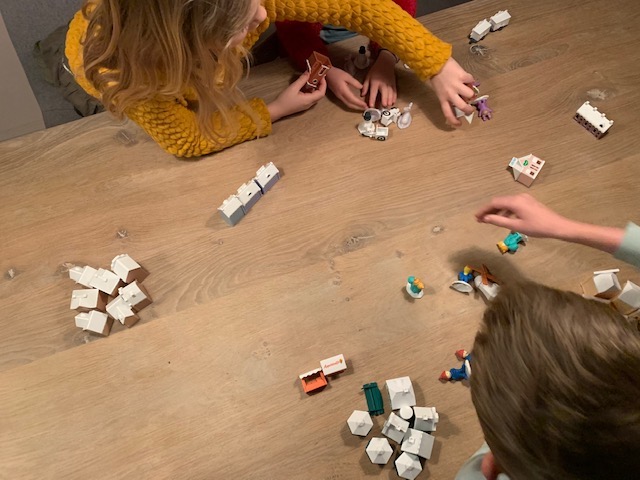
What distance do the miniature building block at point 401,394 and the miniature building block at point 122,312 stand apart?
398mm

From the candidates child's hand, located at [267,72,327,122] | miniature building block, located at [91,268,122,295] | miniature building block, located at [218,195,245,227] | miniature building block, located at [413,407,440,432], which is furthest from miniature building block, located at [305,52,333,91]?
miniature building block, located at [413,407,440,432]

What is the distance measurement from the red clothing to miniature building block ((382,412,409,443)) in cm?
64

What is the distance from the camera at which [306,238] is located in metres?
0.86

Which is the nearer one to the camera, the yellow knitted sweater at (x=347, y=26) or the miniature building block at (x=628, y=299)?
the miniature building block at (x=628, y=299)

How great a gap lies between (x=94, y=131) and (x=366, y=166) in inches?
19.1

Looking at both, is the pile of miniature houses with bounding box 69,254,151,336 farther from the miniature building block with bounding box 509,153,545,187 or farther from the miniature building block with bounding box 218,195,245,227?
the miniature building block with bounding box 509,153,545,187

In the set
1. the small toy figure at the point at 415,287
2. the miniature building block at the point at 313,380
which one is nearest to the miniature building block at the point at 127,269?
the miniature building block at the point at 313,380

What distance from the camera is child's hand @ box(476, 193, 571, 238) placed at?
77 cm

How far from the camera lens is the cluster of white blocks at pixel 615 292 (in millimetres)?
774

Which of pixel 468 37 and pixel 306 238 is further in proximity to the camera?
pixel 468 37

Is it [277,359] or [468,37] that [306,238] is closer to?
[277,359]

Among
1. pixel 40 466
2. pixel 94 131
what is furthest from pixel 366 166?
pixel 40 466

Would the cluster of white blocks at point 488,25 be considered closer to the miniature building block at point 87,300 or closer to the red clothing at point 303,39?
the red clothing at point 303,39

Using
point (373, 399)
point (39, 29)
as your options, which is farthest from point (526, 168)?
point (39, 29)
